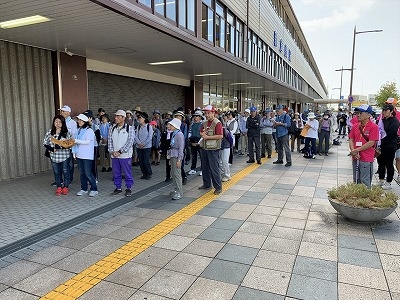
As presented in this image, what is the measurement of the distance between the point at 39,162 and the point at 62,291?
252 inches

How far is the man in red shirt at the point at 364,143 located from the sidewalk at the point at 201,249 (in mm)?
825

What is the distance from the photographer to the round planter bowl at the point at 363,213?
15.1 ft

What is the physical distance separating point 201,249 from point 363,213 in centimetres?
244

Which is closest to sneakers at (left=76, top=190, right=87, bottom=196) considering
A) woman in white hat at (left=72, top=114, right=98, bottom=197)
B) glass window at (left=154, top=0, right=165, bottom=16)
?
woman in white hat at (left=72, top=114, right=98, bottom=197)

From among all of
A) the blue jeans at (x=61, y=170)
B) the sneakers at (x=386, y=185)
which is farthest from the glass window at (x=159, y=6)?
the sneakers at (x=386, y=185)

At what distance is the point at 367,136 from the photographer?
5.49m

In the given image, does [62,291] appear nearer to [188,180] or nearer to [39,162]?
[188,180]

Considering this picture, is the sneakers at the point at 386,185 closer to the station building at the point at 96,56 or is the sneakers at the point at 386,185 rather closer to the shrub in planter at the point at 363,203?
the shrub in planter at the point at 363,203

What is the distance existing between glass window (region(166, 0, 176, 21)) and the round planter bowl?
6.72 metres

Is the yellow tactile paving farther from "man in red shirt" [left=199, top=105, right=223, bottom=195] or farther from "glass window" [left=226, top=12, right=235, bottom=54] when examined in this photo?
"glass window" [left=226, top=12, right=235, bottom=54]

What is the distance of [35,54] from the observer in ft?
27.6

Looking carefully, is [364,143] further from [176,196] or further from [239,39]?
[239,39]

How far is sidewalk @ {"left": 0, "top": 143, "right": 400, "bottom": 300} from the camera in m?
3.16

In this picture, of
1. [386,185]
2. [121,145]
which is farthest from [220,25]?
[386,185]
